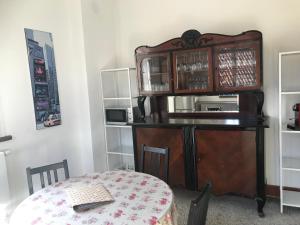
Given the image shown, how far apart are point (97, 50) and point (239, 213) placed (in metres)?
2.55

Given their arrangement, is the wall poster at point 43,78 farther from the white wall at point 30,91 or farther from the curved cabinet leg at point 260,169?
the curved cabinet leg at point 260,169

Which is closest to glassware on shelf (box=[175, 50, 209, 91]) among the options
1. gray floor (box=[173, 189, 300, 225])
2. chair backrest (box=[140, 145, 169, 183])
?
chair backrest (box=[140, 145, 169, 183])

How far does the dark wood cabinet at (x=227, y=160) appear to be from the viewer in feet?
8.26

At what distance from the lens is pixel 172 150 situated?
2.85 metres

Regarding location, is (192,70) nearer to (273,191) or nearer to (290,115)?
(290,115)

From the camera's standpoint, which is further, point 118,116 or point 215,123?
point 118,116

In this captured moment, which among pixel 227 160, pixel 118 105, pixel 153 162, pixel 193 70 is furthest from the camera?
pixel 118 105

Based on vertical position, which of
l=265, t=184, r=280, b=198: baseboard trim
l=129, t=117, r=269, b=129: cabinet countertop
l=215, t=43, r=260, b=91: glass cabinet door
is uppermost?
l=215, t=43, r=260, b=91: glass cabinet door

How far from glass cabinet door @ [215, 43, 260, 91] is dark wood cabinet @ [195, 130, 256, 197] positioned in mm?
518

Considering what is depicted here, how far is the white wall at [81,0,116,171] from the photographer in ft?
10.6

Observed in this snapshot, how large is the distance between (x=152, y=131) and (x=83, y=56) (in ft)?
4.16

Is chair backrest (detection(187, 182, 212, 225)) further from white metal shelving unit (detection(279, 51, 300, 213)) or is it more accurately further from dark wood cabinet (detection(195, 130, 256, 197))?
white metal shelving unit (detection(279, 51, 300, 213))

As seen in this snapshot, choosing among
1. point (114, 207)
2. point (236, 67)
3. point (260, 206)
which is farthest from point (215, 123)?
point (114, 207)

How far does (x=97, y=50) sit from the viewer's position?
3.38 m
